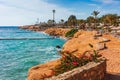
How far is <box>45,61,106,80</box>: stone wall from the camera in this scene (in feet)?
27.9

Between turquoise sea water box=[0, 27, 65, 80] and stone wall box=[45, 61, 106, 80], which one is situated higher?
stone wall box=[45, 61, 106, 80]

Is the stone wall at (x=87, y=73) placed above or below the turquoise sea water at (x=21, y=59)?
above

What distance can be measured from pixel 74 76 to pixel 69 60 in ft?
13.1

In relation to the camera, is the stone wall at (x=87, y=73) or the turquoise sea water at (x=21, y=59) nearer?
the stone wall at (x=87, y=73)

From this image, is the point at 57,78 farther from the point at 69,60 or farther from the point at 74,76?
the point at 69,60

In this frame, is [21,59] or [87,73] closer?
[87,73]

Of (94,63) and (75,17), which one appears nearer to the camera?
(94,63)

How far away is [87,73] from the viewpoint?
966 centimetres

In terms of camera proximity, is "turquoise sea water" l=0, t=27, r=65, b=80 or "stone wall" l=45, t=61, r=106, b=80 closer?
"stone wall" l=45, t=61, r=106, b=80

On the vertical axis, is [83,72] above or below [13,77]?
above

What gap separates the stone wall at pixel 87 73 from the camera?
334 inches

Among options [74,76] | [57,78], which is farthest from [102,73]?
[57,78]

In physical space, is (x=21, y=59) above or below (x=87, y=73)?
below

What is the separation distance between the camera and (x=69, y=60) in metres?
12.7
